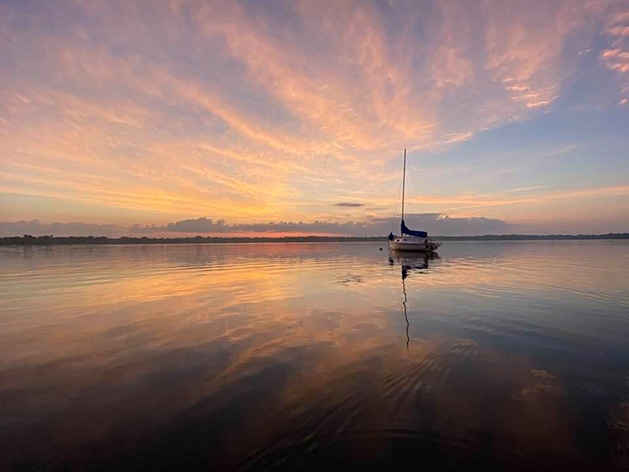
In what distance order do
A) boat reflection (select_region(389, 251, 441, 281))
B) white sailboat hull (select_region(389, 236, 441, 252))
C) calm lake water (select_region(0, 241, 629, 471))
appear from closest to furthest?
calm lake water (select_region(0, 241, 629, 471)), boat reflection (select_region(389, 251, 441, 281)), white sailboat hull (select_region(389, 236, 441, 252))

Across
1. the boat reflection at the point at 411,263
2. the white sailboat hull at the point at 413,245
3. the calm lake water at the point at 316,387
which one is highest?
the white sailboat hull at the point at 413,245

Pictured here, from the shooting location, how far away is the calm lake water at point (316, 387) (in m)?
5.30

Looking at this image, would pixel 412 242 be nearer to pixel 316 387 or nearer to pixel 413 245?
pixel 413 245

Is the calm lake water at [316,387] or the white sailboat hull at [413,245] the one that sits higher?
the white sailboat hull at [413,245]

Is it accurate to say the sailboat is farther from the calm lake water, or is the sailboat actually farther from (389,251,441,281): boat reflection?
the calm lake water

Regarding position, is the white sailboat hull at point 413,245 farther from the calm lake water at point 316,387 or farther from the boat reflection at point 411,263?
the calm lake water at point 316,387

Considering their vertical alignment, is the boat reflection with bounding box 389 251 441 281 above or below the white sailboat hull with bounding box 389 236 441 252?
below

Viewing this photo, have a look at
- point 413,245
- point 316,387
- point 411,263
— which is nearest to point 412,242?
point 413,245

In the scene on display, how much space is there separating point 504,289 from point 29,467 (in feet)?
77.0

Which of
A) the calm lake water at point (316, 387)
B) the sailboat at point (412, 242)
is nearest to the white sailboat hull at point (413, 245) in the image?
the sailboat at point (412, 242)

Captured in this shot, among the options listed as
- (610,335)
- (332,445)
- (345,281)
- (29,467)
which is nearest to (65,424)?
(29,467)

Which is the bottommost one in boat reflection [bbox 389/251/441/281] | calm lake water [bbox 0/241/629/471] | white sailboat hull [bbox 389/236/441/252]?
boat reflection [bbox 389/251/441/281]

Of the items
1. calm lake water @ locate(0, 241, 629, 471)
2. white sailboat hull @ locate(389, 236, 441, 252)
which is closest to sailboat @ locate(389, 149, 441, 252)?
white sailboat hull @ locate(389, 236, 441, 252)

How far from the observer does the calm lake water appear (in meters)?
5.30
